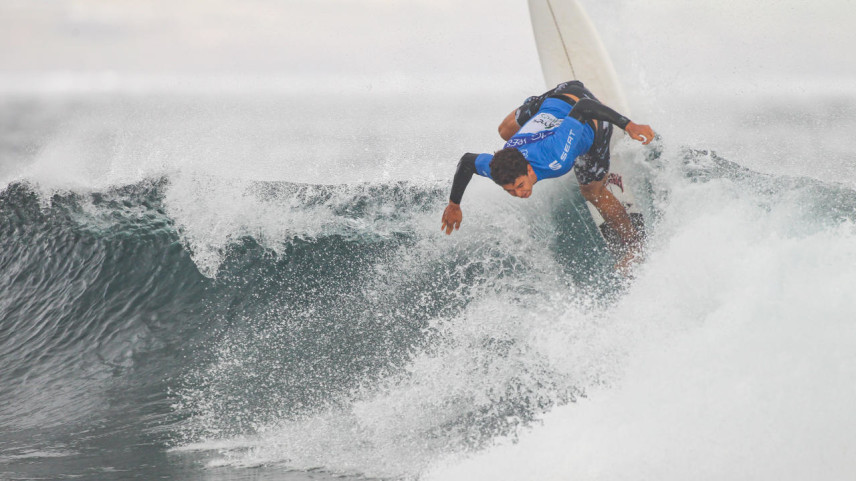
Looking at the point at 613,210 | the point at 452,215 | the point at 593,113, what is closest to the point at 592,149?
the point at 593,113

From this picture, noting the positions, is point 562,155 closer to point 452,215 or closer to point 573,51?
point 452,215

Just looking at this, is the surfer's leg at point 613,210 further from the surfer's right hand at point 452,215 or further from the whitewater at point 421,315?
the surfer's right hand at point 452,215

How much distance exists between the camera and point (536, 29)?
647 cm

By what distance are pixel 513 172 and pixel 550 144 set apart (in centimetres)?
46

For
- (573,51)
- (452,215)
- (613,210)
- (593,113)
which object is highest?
(573,51)

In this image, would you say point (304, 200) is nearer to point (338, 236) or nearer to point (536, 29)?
point (338, 236)

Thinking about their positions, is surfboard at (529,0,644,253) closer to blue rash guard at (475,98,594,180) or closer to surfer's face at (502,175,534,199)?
blue rash guard at (475,98,594,180)

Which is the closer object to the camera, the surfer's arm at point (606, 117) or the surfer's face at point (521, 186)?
the surfer's face at point (521, 186)

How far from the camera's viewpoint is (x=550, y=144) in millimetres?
4203

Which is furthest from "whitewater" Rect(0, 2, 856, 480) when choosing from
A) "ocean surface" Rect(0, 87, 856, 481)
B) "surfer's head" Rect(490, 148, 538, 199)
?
"surfer's head" Rect(490, 148, 538, 199)

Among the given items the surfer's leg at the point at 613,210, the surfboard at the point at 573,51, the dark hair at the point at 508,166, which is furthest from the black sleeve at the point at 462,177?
the surfboard at the point at 573,51

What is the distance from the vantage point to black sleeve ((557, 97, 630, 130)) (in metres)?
4.27

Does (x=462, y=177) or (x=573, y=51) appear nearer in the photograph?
(x=462, y=177)

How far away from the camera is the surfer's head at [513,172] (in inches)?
155
